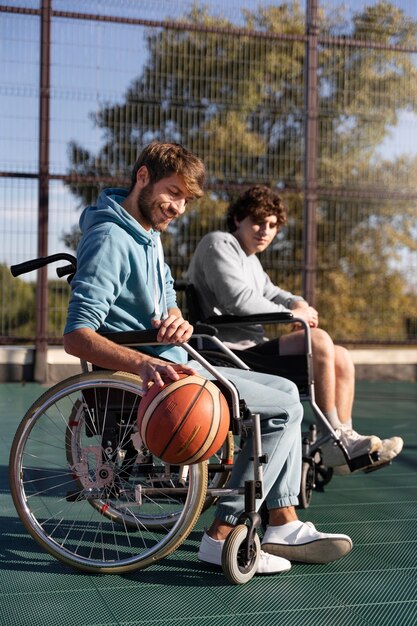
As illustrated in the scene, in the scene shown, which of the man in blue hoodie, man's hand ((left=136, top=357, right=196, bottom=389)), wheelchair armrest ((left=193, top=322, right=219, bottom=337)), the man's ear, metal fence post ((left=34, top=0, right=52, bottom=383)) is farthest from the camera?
metal fence post ((left=34, top=0, right=52, bottom=383))

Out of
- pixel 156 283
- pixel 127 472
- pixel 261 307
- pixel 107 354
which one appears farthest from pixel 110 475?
pixel 261 307

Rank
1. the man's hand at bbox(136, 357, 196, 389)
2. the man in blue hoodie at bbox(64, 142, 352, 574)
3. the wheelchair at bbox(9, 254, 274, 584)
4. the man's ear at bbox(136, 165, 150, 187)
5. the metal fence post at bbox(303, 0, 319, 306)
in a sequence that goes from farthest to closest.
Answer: the metal fence post at bbox(303, 0, 319, 306), the man's ear at bbox(136, 165, 150, 187), the man in blue hoodie at bbox(64, 142, 352, 574), the wheelchair at bbox(9, 254, 274, 584), the man's hand at bbox(136, 357, 196, 389)

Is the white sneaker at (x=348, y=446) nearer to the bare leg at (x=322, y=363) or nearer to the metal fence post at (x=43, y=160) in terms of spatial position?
the bare leg at (x=322, y=363)

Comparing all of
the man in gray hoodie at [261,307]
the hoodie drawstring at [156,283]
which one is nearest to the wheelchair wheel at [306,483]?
the man in gray hoodie at [261,307]

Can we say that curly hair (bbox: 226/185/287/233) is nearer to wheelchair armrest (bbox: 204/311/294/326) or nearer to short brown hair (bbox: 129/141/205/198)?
wheelchair armrest (bbox: 204/311/294/326)

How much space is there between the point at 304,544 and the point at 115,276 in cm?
95

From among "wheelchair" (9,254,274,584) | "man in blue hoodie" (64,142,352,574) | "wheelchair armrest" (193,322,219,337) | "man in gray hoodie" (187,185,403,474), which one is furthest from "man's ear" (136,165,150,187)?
"man in gray hoodie" (187,185,403,474)

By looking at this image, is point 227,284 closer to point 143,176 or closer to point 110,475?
point 143,176

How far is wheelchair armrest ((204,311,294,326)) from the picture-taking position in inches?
140

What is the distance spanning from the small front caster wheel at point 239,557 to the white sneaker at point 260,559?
0.06 metres

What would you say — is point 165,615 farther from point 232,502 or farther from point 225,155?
point 225,155

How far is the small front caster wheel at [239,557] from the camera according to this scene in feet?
8.75

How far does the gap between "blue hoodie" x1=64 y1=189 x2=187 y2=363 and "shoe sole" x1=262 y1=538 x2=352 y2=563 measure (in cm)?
62

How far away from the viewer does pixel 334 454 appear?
3.75 meters
